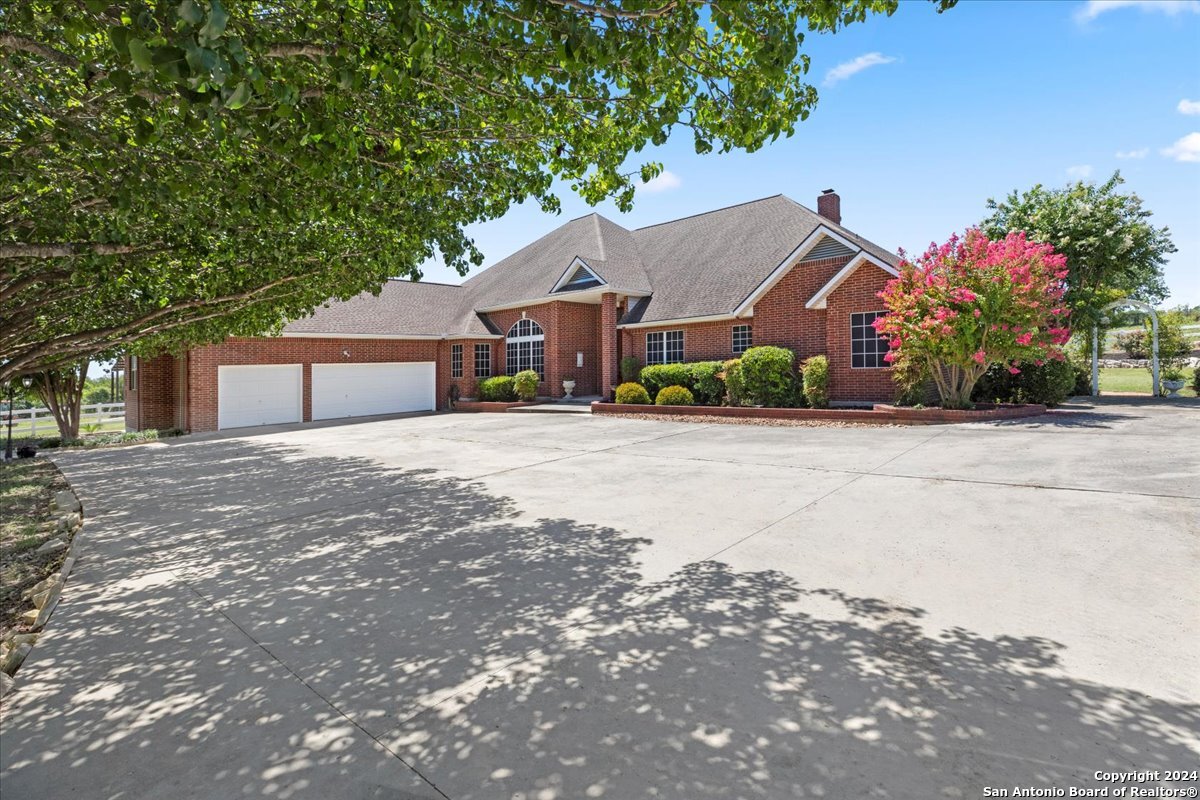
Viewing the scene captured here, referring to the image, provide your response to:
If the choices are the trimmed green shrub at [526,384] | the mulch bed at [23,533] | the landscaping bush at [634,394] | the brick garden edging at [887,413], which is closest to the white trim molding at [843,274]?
the brick garden edging at [887,413]

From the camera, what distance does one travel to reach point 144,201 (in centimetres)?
523

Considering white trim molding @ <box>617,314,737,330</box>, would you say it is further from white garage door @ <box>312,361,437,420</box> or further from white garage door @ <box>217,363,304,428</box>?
white garage door @ <box>217,363,304,428</box>

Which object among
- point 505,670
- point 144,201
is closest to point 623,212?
point 144,201

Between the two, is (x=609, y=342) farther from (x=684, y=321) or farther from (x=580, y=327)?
(x=684, y=321)

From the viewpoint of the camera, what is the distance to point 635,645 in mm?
3689

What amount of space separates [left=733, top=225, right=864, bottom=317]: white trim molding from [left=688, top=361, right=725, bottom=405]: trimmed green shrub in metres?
2.08

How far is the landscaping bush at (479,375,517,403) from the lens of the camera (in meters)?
24.0

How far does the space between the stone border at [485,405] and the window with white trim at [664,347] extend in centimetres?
504

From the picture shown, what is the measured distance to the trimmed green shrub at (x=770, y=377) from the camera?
17.2 meters

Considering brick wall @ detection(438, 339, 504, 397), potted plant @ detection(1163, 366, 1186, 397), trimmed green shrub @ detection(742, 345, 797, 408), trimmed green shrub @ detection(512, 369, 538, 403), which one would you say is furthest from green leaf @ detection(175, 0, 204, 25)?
potted plant @ detection(1163, 366, 1186, 397)

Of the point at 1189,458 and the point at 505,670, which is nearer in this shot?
the point at 505,670

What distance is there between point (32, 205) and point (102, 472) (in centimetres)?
723

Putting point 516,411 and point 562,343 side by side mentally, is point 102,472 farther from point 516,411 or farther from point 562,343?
point 562,343

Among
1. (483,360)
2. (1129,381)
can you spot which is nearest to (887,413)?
(483,360)
